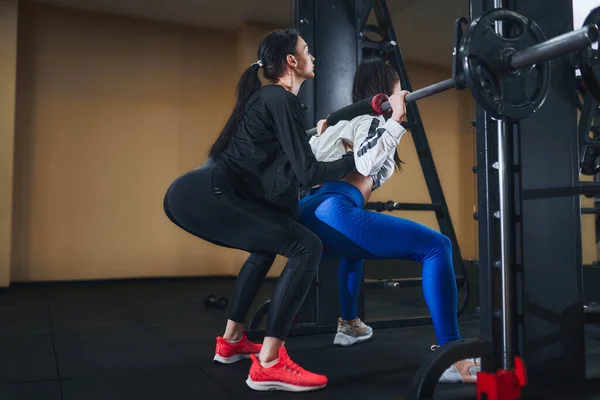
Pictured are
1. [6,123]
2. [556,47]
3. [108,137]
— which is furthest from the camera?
[108,137]

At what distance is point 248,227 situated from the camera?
66.6 inches

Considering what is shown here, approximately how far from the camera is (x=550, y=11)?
1676 mm

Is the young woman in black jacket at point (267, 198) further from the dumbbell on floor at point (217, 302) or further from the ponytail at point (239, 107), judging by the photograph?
the dumbbell on floor at point (217, 302)

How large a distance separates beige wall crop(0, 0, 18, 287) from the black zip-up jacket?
3.92 metres

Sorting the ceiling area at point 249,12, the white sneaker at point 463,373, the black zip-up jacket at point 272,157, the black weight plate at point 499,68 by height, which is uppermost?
the ceiling area at point 249,12

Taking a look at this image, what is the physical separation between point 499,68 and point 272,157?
29.8 inches

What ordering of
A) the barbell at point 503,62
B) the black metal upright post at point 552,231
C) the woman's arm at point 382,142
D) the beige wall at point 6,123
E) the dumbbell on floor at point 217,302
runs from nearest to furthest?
the barbell at point 503,62 < the black metal upright post at point 552,231 < the woman's arm at point 382,142 < the dumbbell on floor at point 217,302 < the beige wall at point 6,123

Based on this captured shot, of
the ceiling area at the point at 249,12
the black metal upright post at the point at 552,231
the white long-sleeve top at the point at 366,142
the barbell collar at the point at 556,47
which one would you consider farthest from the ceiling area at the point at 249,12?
the barbell collar at the point at 556,47

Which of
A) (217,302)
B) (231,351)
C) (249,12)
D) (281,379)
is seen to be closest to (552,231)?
(281,379)

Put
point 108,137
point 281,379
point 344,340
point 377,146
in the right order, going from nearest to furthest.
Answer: point 281,379 → point 377,146 → point 344,340 → point 108,137

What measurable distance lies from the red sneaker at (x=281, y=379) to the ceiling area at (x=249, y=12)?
454cm

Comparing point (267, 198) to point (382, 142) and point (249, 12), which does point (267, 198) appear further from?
point (249, 12)

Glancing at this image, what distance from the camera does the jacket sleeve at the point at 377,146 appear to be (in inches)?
67.3

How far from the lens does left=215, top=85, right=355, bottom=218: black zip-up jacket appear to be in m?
1.67
